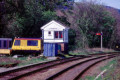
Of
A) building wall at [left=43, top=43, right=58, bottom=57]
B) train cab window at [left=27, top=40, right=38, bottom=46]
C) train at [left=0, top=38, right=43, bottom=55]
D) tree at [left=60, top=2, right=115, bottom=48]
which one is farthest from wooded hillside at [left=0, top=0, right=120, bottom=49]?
building wall at [left=43, top=43, right=58, bottom=57]

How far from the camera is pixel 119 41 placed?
179 ft

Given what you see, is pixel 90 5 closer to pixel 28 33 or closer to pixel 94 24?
pixel 94 24

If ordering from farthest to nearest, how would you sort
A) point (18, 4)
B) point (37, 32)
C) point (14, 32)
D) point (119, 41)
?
1. point (119, 41)
2. point (37, 32)
3. point (14, 32)
4. point (18, 4)

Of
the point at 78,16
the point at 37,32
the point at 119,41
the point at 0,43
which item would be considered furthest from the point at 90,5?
the point at 0,43

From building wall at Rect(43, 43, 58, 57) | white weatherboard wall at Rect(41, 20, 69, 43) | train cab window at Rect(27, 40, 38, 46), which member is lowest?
building wall at Rect(43, 43, 58, 57)

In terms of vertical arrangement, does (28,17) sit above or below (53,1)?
below

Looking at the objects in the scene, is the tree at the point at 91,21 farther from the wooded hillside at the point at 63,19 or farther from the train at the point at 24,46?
the train at the point at 24,46

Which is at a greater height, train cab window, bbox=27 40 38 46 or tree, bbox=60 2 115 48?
A: tree, bbox=60 2 115 48

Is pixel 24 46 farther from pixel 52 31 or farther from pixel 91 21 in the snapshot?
pixel 91 21

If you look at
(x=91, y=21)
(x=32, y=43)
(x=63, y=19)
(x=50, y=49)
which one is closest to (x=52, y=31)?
(x=32, y=43)

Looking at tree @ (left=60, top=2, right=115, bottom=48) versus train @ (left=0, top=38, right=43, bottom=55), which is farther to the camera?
tree @ (left=60, top=2, right=115, bottom=48)

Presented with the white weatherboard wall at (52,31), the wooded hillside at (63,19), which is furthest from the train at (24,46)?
the white weatherboard wall at (52,31)

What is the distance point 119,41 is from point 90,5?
12.7m

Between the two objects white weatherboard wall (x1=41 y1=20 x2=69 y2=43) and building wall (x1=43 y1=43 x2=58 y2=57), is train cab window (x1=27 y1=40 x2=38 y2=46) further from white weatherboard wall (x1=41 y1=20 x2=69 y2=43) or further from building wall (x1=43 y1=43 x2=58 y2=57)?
white weatherboard wall (x1=41 y1=20 x2=69 y2=43)
